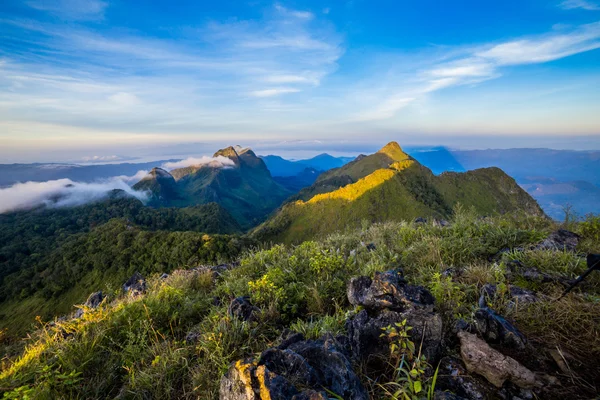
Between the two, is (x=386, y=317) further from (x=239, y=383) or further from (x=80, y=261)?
(x=80, y=261)

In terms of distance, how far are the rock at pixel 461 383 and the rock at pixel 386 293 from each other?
0.88m

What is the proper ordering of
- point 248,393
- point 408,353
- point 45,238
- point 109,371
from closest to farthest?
point 248,393 → point 408,353 → point 109,371 → point 45,238

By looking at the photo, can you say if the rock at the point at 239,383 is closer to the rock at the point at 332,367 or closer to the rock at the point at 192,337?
the rock at the point at 332,367

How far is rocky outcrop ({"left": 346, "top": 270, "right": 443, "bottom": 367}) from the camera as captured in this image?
10.0 feet

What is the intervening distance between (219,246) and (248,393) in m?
73.8

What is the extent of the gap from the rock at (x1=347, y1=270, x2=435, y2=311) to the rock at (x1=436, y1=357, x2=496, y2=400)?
2.89ft

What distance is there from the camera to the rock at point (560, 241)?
18.1 feet

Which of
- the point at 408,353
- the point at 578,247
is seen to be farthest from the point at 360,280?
the point at 578,247

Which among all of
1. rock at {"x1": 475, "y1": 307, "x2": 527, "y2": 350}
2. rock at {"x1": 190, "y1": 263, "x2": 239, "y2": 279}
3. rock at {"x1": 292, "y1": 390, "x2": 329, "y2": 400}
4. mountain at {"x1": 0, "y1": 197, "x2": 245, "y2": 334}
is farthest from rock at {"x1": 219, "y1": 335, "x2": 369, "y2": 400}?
mountain at {"x1": 0, "y1": 197, "x2": 245, "y2": 334}

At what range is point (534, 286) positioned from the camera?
4223 mm

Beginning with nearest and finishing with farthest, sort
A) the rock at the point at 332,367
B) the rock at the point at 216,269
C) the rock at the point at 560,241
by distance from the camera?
the rock at the point at 332,367, the rock at the point at 560,241, the rock at the point at 216,269

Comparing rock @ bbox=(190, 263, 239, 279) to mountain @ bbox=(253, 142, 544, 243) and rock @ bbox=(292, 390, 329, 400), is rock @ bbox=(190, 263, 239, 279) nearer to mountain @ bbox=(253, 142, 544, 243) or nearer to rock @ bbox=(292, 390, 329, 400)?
rock @ bbox=(292, 390, 329, 400)

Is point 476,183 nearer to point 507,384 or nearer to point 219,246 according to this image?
point 219,246

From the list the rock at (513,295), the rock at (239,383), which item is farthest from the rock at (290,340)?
the rock at (513,295)
